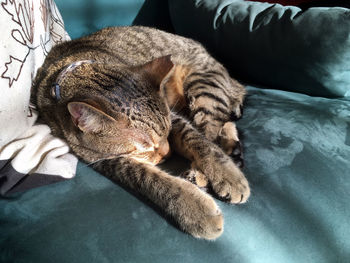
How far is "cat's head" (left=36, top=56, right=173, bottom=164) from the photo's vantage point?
33.9 inches

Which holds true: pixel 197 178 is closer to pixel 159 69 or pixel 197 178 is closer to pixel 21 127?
pixel 159 69

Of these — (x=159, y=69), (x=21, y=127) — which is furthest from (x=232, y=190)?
(x=21, y=127)

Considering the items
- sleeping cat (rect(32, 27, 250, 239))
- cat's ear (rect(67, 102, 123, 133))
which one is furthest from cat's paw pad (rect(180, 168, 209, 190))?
cat's ear (rect(67, 102, 123, 133))

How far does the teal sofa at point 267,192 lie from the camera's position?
66 cm

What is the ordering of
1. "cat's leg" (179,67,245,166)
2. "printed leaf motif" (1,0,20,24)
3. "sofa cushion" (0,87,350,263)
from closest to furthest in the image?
"sofa cushion" (0,87,350,263)
"printed leaf motif" (1,0,20,24)
"cat's leg" (179,67,245,166)

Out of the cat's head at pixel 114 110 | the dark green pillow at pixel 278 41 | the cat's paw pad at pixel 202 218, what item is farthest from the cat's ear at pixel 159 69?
the dark green pillow at pixel 278 41

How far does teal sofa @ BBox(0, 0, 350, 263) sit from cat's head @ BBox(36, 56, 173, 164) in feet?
0.31

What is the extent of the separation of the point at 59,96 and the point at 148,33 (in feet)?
2.13

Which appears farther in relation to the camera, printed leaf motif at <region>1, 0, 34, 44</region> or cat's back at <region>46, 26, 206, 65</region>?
cat's back at <region>46, 26, 206, 65</region>

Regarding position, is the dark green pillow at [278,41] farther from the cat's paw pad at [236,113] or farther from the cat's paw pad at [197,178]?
the cat's paw pad at [197,178]

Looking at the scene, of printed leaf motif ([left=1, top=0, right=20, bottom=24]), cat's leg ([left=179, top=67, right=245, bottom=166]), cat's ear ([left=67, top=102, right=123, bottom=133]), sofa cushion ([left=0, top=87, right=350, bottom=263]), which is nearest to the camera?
sofa cushion ([left=0, top=87, right=350, bottom=263])

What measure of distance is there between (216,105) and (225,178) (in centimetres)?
41

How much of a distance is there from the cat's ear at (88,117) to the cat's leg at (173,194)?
0.13 m

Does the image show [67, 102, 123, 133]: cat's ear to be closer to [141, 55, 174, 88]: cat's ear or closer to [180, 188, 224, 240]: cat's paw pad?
[141, 55, 174, 88]: cat's ear
